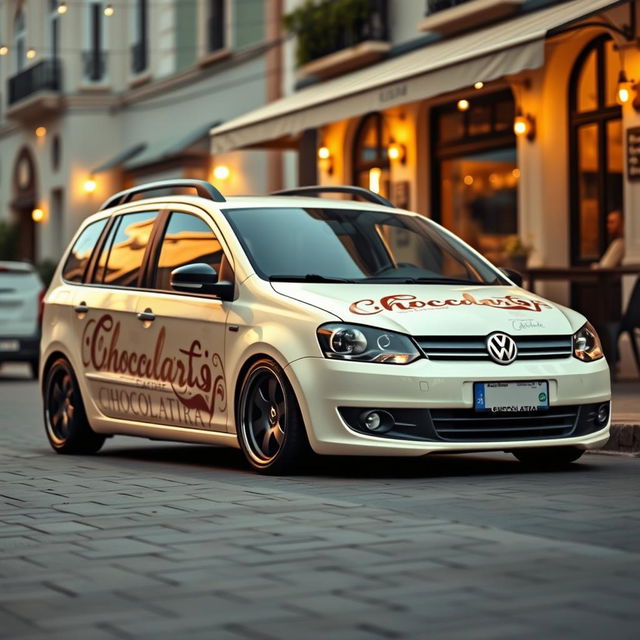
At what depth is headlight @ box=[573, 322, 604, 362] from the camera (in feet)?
28.1

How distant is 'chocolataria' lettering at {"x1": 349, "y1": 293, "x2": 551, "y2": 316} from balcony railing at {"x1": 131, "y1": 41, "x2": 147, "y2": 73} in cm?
2617

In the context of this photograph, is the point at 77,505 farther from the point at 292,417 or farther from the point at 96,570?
the point at 96,570

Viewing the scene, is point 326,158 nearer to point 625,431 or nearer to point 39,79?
point 39,79

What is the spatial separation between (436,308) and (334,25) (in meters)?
16.3

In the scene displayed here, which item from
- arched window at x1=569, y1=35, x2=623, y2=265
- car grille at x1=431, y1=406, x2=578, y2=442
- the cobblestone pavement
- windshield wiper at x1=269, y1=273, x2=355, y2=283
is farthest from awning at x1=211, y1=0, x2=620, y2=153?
the cobblestone pavement

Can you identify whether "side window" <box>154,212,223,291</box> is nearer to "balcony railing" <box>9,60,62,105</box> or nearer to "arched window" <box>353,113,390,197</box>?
"arched window" <box>353,113,390,197</box>

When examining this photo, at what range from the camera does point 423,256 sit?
9.59 m

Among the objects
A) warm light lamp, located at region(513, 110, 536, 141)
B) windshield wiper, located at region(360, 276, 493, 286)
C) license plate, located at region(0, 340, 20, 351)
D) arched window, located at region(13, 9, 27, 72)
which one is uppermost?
arched window, located at region(13, 9, 27, 72)

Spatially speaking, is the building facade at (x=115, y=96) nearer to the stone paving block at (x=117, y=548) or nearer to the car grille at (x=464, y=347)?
the car grille at (x=464, y=347)

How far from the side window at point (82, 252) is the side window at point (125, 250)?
0.23 meters

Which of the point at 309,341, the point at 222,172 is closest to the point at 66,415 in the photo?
the point at 309,341

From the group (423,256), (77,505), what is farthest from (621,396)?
(77,505)

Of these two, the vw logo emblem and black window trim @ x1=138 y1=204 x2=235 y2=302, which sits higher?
black window trim @ x1=138 y1=204 x2=235 y2=302

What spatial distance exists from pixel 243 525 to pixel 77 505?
121cm
